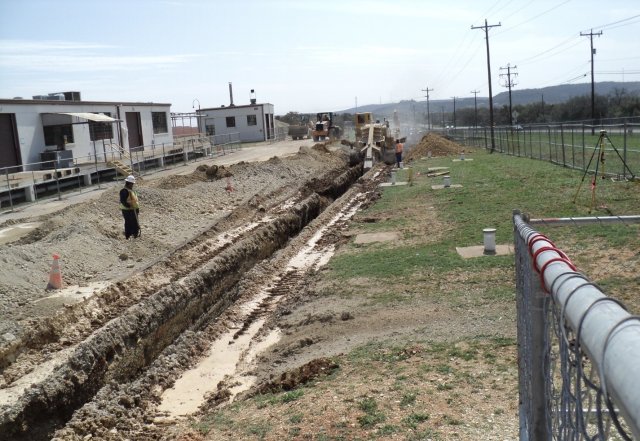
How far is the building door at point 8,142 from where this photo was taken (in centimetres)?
2973

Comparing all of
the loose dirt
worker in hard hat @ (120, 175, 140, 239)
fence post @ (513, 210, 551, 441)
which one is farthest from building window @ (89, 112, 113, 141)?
fence post @ (513, 210, 551, 441)

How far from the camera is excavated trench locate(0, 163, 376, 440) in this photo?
29.3ft

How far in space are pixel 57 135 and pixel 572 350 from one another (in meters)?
33.6

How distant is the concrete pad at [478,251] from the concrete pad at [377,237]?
2979 millimetres

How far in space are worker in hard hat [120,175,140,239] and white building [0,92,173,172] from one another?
34.3 feet

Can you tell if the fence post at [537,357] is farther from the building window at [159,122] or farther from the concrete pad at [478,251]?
the building window at [159,122]

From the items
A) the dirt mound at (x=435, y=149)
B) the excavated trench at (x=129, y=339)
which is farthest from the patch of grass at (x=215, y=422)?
the dirt mound at (x=435, y=149)

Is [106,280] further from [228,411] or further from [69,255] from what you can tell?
[228,411]

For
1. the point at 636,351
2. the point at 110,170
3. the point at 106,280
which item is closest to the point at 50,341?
the point at 106,280

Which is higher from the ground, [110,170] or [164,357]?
[110,170]

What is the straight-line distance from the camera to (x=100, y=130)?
→ 37031 millimetres

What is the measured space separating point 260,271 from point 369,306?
6155 millimetres

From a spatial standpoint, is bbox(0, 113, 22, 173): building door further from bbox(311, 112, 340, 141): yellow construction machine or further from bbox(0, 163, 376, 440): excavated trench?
bbox(311, 112, 340, 141): yellow construction machine

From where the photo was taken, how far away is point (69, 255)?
15078 millimetres
